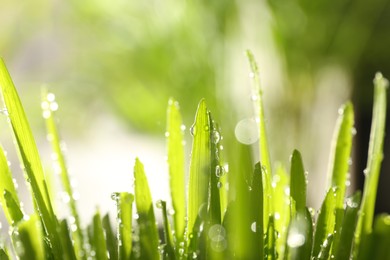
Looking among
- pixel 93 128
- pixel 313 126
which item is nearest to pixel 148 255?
pixel 313 126

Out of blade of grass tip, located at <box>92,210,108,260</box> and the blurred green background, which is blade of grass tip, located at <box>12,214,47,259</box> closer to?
blade of grass tip, located at <box>92,210,108,260</box>

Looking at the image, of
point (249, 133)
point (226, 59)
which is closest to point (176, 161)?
point (249, 133)

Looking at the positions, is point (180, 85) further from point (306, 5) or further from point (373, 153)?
point (373, 153)

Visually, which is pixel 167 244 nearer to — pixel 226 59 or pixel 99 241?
pixel 99 241

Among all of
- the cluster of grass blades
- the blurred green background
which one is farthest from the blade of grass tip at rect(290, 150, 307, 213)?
the blurred green background

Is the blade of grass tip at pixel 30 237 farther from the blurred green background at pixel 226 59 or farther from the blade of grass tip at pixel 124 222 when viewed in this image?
the blurred green background at pixel 226 59

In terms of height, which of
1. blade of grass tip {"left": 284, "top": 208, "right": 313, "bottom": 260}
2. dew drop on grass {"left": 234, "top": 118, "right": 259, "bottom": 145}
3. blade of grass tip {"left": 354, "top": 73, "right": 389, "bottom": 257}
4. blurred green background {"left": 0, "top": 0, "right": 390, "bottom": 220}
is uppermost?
blurred green background {"left": 0, "top": 0, "right": 390, "bottom": 220}

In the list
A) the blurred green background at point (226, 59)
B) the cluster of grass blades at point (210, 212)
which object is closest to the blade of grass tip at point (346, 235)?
the cluster of grass blades at point (210, 212)
